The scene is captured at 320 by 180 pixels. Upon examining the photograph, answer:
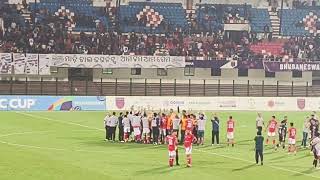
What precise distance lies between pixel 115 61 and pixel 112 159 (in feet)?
128

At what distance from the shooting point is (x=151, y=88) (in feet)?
230

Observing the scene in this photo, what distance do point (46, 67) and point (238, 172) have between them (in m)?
41.8

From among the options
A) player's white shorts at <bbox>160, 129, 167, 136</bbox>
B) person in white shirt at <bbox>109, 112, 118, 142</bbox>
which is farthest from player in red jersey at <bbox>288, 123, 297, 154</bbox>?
person in white shirt at <bbox>109, 112, 118, 142</bbox>

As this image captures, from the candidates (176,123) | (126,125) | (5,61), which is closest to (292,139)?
(176,123)

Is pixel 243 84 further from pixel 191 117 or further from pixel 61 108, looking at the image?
pixel 191 117

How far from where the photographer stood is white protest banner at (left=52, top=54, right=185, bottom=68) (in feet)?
226

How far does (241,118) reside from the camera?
55.9 m

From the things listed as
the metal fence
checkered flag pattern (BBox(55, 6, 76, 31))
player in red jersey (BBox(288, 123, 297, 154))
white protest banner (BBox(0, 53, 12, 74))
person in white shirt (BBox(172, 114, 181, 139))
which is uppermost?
checkered flag pattern (BBox(55, 6, 76, 31))

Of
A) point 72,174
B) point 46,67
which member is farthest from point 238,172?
point 46,67

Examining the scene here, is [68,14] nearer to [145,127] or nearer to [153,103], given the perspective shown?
[153,103]

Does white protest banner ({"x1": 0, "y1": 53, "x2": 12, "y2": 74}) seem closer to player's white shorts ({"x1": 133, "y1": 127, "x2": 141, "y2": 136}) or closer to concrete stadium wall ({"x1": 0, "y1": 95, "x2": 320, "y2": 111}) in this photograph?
concrete stadium wall ({"x1": 0, "y1": 95, "x2": 320, "y2": 111})

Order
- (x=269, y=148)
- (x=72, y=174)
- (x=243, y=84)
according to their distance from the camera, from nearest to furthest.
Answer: (x=72, y=174) < (x=269, y=148) < (x=243, y=84)

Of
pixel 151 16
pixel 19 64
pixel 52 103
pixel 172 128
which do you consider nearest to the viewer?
pixel 172 128

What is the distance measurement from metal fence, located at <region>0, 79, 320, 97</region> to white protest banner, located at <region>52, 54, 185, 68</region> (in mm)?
1803
